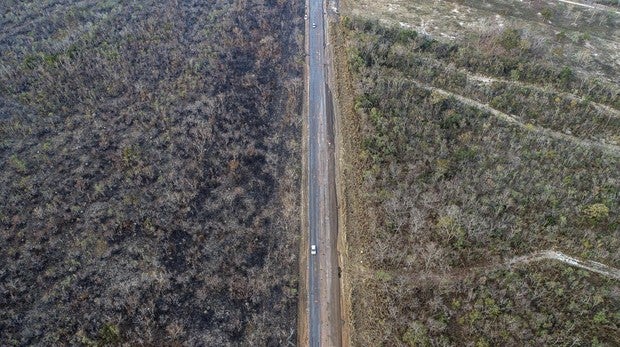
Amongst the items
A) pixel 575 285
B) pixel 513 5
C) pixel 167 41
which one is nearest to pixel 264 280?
pixel 575 285

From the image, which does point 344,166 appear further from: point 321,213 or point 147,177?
point 147,177

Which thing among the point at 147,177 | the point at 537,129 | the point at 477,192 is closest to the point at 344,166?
the point at 477,192

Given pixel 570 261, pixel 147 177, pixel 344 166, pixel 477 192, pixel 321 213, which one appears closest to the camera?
pixel 570 261

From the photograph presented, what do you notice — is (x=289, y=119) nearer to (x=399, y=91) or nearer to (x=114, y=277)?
(x=399, y=91)

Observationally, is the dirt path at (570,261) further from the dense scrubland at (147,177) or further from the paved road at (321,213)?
the dense scrubland at (147,177)

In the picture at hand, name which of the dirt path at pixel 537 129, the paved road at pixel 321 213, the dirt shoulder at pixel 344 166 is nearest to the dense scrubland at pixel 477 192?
the dirt path at pixel 537 129

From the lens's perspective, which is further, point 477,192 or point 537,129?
point 537,129

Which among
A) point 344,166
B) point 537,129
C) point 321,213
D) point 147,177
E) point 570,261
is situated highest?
point 537,129

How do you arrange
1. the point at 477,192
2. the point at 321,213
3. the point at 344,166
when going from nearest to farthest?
the point at 477,192 → the point at 321,213 → the point at 344,166

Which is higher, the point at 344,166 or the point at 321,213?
the point at 344,166
